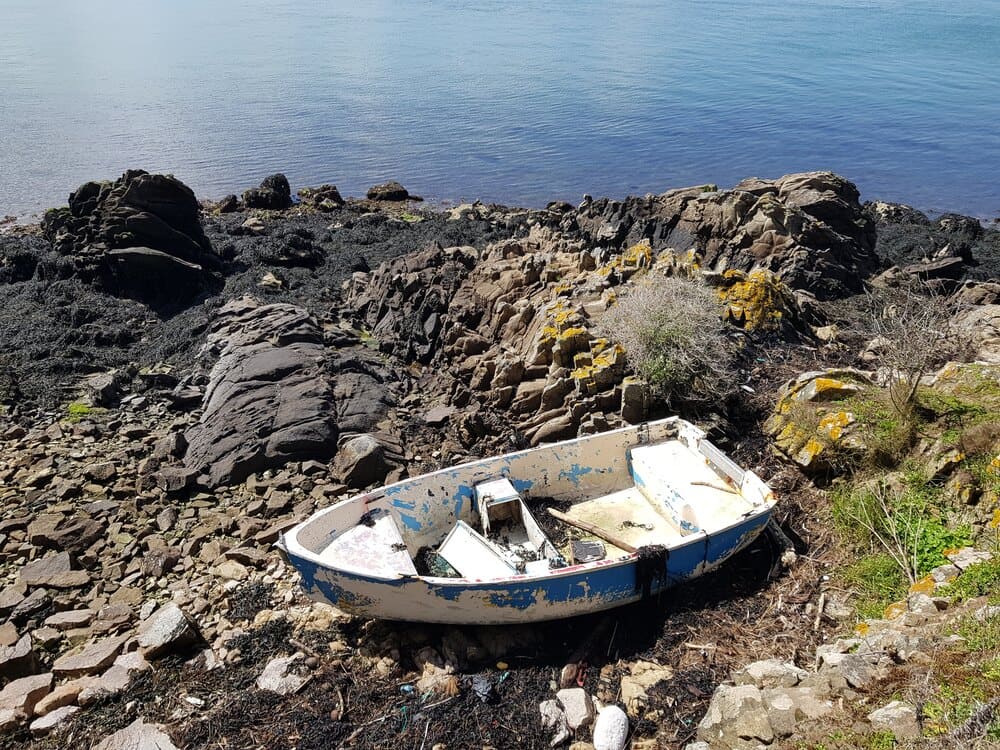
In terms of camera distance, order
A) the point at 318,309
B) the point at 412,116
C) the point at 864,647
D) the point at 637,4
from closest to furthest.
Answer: the point at 864,647 → the point at 318,309 → the point at 412,116 → the point at 637,4

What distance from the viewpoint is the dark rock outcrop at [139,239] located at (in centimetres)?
2045

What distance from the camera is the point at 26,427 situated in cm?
1345

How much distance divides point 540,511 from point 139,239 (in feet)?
56.9

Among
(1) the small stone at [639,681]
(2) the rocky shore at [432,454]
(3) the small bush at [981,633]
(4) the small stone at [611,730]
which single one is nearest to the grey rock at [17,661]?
(2) the rocky shore at [432,454]

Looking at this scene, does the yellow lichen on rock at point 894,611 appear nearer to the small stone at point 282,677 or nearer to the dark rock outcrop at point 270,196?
the small stone at point 282,677

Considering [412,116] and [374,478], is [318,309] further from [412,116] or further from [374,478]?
[412,116]

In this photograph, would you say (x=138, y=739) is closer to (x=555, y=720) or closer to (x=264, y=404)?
(x=555, y=720)

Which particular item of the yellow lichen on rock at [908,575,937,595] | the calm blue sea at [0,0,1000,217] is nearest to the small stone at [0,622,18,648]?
the yellow lichen on rock at [908,575,937,595]

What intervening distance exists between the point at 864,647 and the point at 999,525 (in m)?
2.02

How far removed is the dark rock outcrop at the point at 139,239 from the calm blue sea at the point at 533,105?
50.3 ft

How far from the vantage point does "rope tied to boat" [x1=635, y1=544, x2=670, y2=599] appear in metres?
7.48

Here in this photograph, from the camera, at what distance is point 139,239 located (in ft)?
68.7

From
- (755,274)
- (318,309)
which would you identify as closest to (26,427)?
(318,309)

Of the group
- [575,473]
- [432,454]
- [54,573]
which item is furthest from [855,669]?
[54,573]
